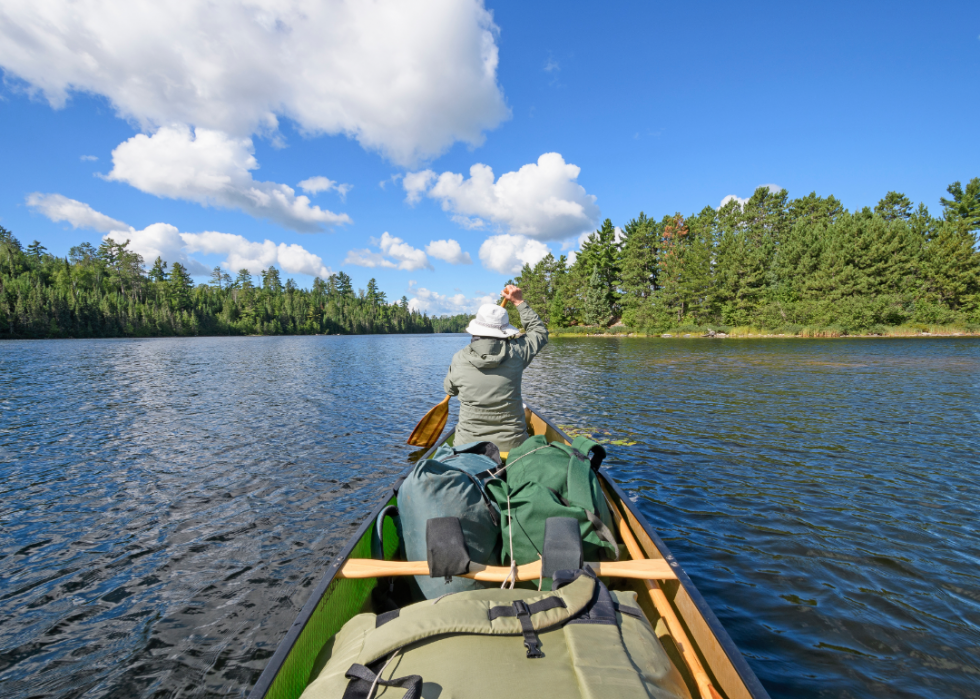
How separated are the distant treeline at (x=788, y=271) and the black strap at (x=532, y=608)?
52.9m

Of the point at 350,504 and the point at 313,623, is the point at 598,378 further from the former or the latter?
the point at 313,623

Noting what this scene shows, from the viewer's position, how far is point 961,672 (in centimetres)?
304

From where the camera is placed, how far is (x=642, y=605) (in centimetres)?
276

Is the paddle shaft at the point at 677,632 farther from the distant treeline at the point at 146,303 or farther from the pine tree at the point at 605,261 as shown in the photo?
the distant treeline at the point at 146,303

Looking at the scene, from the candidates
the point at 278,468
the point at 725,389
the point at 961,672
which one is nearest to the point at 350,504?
the point at 278,468

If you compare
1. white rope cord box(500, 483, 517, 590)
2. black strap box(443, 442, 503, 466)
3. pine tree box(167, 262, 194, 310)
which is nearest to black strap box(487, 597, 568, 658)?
white rope cord box(500, 483, 517, 590)

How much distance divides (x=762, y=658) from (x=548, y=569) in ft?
7.26

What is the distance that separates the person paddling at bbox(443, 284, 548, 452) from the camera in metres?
4.57

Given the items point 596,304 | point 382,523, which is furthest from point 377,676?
point 596,304

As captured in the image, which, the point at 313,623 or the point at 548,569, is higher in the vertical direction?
the point at 548,569

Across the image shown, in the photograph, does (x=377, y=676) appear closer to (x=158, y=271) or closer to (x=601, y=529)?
(x=601, y=529)

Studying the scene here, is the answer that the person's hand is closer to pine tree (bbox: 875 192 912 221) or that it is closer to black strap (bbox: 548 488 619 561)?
black strap (bbox: 548 488 619 561)

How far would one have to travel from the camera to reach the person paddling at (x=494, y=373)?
457 centimetres

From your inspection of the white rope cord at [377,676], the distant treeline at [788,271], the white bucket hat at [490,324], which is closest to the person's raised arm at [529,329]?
the white bucket hat at [490,324]
